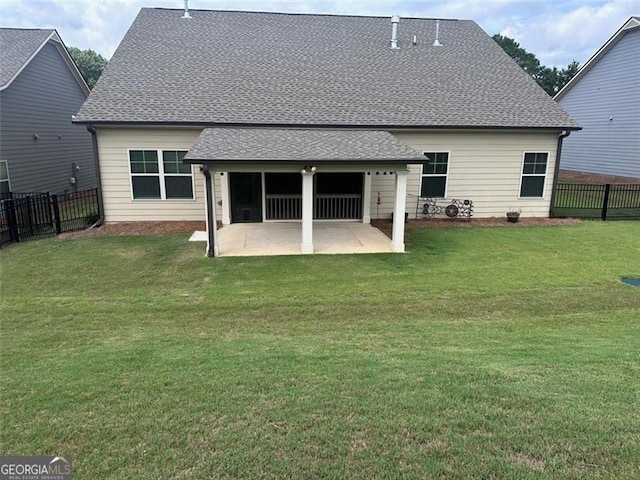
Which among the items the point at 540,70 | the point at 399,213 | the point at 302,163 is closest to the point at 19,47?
the point at 302,163

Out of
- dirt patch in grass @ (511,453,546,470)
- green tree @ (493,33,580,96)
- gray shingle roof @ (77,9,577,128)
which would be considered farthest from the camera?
green tree @ (493,33,580,96)

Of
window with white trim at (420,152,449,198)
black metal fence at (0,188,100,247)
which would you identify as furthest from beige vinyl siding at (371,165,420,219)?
black metal fence at (0,188,100,247)

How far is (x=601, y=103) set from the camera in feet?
75.0

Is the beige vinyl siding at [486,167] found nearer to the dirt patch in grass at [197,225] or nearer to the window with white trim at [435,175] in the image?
the window with white trim at [435,175]

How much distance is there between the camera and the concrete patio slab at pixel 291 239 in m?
10.4

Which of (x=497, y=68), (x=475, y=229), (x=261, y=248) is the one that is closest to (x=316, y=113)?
(x=261, y=248)

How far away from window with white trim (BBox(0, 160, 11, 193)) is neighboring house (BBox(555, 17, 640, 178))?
2702cm

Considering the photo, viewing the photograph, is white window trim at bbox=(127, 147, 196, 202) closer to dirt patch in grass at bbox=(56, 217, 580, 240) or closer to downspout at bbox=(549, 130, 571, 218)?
dirt patch in grass at bbox=(56, 217, 580, 240)

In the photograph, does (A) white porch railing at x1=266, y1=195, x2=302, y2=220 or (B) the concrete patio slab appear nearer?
(B) the concrete patio slab

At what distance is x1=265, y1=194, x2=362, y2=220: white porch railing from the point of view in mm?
13562

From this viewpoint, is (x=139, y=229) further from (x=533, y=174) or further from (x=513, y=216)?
(x=533, y=174)

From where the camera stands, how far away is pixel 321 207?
13758 mm

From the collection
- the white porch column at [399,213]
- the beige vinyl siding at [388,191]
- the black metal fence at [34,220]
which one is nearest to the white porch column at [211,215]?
the white porch column at [399,213]

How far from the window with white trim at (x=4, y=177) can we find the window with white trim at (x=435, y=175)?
1430cm
